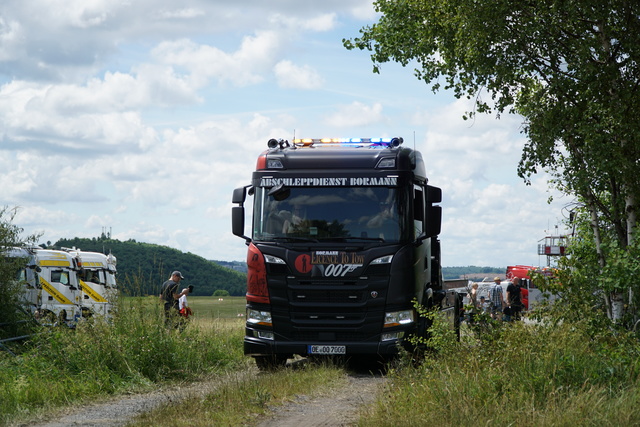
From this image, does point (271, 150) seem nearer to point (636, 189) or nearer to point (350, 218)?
point (350, 218)

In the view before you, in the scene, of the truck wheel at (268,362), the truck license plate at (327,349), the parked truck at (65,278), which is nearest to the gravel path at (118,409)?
the truck license plate at (327,349)

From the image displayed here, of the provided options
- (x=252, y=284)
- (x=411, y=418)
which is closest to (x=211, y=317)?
(x=252, y=284)

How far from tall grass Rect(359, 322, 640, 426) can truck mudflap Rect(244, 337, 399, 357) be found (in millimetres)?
2458

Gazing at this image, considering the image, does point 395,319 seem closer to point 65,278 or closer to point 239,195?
point 239,195

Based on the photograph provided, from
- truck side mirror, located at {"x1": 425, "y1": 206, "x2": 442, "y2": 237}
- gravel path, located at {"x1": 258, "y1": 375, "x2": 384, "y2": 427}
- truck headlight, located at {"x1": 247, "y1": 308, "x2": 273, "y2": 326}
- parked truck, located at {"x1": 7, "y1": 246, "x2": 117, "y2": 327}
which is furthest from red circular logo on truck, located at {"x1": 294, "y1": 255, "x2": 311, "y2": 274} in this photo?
parked truck, located at {"x1": 7, "y1": 246, "x2": 117, "y2": 327}

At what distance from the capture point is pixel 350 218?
13672mm

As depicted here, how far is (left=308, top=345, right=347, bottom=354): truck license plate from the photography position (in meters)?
13.6

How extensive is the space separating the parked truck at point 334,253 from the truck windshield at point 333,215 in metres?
0.02

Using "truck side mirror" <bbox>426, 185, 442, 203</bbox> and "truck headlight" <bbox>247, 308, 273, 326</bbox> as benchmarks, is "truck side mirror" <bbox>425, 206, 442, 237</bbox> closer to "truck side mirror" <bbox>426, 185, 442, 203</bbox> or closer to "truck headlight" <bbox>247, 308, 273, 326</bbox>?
"truck side mirror" <bbox>426, 185, 442, 203</bbox>

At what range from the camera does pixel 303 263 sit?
1348cm

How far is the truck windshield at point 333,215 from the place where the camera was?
535 inches

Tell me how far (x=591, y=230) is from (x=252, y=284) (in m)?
6.20

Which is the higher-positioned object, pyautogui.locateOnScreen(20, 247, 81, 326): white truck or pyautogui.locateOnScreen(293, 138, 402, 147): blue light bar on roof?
pyautogui.locateOnScreen(293, 138, 402, 147): blue light bar on roof

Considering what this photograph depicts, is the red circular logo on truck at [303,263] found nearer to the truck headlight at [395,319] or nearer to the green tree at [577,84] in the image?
the truck headlight at [395,319]
